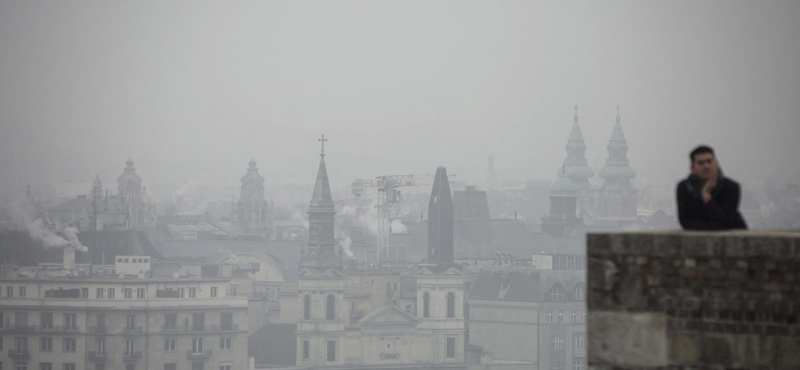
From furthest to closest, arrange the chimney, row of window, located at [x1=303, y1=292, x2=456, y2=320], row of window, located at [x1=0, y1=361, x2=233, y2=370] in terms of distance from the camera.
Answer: the chimney
row of window, located at [x1=303, y1=292, x2=456, y2=320]
row of window, located at [x1=0, y1=361, x2=233, y2=370]

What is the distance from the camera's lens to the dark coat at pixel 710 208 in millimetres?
9945

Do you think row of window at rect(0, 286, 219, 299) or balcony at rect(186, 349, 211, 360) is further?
row of window at rect(0, 286, 219, 299)

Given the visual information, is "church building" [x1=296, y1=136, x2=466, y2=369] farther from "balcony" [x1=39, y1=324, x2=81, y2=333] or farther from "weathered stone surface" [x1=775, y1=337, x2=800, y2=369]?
"weathered stone surface" [x1=775, y1=337, x2=800, y2=369]

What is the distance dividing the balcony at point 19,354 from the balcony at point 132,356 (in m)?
8.05

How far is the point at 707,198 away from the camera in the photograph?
32.7 feet

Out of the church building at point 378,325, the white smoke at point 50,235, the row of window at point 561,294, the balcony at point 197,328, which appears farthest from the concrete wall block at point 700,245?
the white smoke at point 50,235

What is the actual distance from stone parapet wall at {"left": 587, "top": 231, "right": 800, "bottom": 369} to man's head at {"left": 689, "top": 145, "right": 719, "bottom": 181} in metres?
0.55

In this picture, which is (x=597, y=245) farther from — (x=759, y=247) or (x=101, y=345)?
(x=101, y=345)

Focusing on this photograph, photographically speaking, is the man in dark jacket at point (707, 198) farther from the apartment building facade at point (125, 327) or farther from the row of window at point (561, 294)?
the row of window at point (561, 294)

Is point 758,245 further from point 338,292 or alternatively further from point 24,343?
point 338,292

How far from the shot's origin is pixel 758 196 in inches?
6457

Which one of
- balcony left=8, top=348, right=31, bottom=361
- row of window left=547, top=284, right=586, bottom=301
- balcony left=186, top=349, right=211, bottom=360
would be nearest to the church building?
row of window left=547, top=284, right=586, bottom=301

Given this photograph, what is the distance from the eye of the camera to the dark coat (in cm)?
995

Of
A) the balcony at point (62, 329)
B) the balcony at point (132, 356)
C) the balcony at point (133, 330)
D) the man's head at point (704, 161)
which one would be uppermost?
the man's head at point (704, 161)
